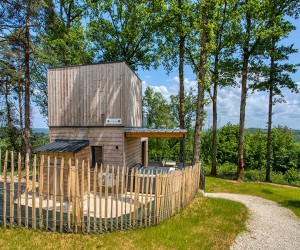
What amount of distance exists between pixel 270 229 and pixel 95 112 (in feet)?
30.4

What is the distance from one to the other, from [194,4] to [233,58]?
4.91m

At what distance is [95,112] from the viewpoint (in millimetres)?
11734

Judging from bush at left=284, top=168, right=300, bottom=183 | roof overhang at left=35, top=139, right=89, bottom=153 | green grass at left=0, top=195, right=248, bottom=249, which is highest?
roof overhang at left=35, top=139, right=89, bottom=153

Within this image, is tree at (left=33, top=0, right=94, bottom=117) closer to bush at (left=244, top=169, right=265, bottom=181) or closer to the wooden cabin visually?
the wooden cabin

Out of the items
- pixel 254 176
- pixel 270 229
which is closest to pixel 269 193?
pixel 270 229

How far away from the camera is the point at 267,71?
15.9 m

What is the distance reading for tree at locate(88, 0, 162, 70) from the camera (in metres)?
18.3

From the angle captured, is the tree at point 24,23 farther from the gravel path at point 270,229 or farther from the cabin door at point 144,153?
the gravel path at point 270,229

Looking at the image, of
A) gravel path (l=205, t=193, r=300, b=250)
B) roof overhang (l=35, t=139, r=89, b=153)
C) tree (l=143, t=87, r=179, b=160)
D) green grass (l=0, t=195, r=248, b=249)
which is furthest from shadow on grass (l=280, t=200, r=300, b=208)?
tree (l=143, t=87, r=179, b=160)

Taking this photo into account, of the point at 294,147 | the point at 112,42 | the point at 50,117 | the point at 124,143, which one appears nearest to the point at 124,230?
the point at 124,143

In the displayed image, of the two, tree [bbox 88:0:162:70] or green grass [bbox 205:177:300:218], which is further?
tree [bbox 88:0:162:70]

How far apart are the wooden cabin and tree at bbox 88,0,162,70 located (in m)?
7.90

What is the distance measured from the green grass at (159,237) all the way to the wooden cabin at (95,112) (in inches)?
192

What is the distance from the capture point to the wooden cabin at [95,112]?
1138 cm
